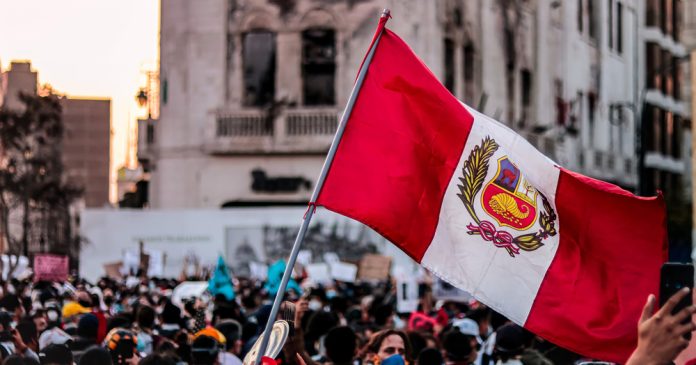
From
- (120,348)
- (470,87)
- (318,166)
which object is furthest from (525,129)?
(120,348)

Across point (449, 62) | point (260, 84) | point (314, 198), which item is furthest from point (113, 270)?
point (314, 198)

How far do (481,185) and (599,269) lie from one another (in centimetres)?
77

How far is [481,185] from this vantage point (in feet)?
24.2

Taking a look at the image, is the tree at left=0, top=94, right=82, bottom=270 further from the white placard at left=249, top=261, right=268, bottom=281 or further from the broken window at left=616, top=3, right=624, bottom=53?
the broken window at left=616, top=3, right=624, bottom=53

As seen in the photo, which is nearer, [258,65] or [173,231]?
[173,231]

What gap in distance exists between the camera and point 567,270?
709cm

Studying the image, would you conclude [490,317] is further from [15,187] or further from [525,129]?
[525,129]

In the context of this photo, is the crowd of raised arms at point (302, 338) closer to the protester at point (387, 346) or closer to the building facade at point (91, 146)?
the protester at point (387, 346)

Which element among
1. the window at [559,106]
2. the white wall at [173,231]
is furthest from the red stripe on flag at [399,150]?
the window at [559,106]

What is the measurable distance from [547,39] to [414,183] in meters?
42.0

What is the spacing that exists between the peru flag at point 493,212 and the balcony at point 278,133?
1196 inches

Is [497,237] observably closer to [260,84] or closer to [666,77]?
[260,84]

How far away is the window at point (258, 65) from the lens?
38312 mm

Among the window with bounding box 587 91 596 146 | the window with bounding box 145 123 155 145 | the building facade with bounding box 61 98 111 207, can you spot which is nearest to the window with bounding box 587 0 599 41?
the window with bounding box 587 91 596 146
